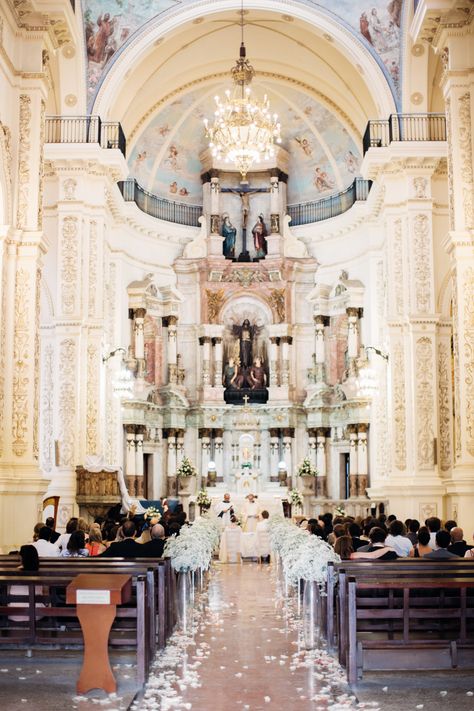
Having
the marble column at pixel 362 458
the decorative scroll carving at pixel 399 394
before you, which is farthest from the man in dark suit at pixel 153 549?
the marble column at pixel 362 458

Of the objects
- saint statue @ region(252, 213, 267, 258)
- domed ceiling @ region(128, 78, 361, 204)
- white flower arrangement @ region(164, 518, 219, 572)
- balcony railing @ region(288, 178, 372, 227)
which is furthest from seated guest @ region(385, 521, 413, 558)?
saint statue @ region(252, 213, 267, 258)

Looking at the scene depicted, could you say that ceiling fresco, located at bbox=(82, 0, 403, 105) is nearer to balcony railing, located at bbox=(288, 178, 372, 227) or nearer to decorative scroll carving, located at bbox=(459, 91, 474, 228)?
balcony railing, located at bbox=(288, 178, 372, 227)

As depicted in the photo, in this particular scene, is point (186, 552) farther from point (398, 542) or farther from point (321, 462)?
point (321, 462)

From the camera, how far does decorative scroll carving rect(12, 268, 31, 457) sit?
1489 cm

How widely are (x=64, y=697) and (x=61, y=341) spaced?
15.0m

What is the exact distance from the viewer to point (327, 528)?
15.4 meters

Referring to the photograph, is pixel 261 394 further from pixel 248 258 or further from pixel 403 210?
pixel 403 210

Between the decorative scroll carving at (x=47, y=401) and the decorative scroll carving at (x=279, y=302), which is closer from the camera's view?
the decorative scroll carving at (x=47, y=401)

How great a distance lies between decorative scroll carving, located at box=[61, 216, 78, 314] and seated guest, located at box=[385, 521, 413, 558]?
1161 cm

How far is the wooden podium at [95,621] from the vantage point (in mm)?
7605

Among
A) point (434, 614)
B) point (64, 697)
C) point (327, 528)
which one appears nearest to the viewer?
point (64, 697)

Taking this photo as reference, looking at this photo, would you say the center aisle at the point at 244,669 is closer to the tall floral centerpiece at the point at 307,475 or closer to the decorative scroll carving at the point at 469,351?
the decorative scroll carving at the point at 469,351

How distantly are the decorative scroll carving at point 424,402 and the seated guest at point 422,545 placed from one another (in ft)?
29.4

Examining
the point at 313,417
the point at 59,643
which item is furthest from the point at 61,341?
the point at 59,643
